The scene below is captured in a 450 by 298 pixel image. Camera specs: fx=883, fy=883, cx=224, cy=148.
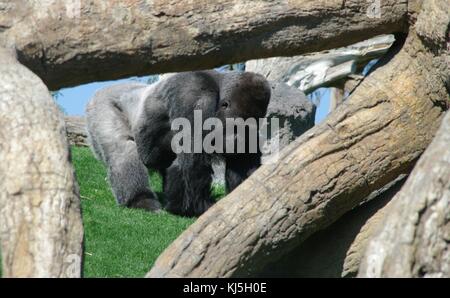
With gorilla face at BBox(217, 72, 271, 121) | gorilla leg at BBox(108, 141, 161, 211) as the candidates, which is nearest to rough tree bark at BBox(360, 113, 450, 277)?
gorilla face at BBox(217, 72, 271, 121)

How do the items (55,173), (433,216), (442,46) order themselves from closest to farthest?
(433,216), (55,173), (442,46)

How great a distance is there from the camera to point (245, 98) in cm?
677

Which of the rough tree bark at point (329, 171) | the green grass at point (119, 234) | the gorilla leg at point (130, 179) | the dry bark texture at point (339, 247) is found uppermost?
the rough tree bark at point (329, 171)

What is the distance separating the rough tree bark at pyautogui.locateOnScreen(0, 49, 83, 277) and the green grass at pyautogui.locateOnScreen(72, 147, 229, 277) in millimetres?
1791

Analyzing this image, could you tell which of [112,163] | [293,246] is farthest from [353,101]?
[112,163]

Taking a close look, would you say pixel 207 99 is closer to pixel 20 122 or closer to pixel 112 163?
pixel 112 163

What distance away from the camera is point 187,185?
695cm

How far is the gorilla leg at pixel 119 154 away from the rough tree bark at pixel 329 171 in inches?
146

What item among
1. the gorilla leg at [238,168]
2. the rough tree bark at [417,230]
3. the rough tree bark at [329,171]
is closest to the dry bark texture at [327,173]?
the rough tree bark at [329,171]

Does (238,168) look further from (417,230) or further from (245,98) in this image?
(417,230)

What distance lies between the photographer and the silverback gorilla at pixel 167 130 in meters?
6.80

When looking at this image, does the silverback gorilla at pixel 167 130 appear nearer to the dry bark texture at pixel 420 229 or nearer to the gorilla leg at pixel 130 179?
the gorilla leg at pixel 130 179

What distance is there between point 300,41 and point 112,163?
13.1ft

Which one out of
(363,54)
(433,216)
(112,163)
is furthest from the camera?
(363,54)
